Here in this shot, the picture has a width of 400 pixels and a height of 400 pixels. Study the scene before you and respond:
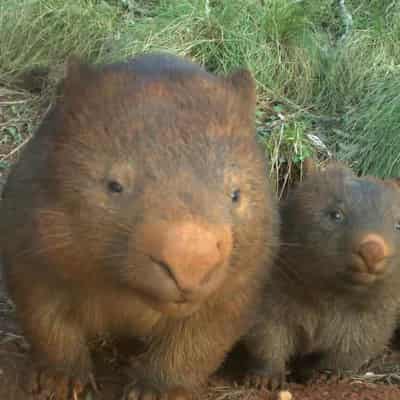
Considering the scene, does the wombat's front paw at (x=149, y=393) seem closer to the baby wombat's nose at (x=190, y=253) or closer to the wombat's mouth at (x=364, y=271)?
the wombat's mouth at (x=364, y=271)

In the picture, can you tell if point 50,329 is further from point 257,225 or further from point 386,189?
point 386,189

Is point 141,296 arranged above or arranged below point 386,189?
below

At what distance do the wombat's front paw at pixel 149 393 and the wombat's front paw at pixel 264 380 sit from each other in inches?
24.3

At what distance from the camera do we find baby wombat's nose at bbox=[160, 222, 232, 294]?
2.22 metres

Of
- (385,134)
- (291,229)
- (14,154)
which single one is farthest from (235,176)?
(385,134)

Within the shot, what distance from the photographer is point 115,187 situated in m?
2.51

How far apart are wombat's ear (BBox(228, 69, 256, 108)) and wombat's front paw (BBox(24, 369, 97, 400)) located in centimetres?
132

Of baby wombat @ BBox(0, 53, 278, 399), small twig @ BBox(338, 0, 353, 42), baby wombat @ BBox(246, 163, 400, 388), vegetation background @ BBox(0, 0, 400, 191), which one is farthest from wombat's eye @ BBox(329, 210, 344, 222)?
small twig @ BBox(338, 0, 353, 42)

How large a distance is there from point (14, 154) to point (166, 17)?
2354 mm

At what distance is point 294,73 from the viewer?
7.28 meters

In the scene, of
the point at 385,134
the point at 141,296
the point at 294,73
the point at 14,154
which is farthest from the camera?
the point at 294,73

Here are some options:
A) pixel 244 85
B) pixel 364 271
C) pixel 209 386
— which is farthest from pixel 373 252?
pixel 209 386

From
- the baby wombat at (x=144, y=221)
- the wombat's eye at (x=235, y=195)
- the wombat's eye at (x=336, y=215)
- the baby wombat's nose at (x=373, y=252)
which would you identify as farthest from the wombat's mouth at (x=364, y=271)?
the wombat's eye at (x=235, y=195)

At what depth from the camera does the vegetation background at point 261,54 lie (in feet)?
21.3
